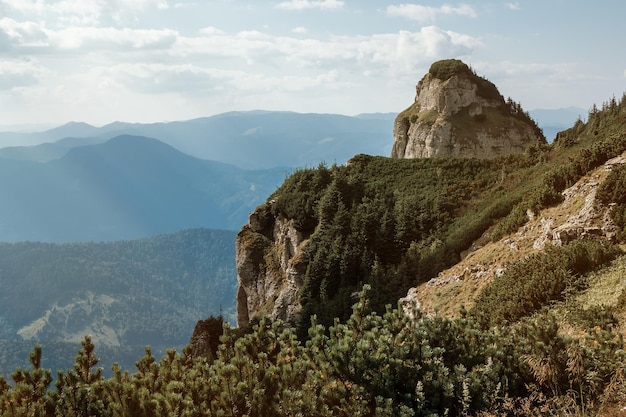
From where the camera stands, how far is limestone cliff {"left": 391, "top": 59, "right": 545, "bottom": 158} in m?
73.7

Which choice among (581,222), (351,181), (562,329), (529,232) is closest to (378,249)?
(351,181)

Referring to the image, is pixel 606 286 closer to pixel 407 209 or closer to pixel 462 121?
pixel 407 209

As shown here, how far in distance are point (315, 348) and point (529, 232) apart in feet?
56.1

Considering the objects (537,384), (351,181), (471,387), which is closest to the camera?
(471,387)

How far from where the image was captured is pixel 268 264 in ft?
172

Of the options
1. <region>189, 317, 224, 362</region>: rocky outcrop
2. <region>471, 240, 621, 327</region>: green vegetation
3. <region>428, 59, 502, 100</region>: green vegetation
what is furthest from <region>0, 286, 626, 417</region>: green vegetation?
<region>428, 59, 502, 100</region>: green vegetation

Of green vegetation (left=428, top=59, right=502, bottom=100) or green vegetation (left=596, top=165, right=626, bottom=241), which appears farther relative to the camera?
green vegetation (left=428, top=59, right=502, bottom=100)

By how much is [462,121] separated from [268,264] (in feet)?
143

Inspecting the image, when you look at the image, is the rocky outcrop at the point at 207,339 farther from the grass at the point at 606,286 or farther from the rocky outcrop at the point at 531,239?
the grass at the point at 606,286

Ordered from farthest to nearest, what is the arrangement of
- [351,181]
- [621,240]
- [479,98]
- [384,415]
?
[479,98] < [351,181] < [621,240] < [384,415]

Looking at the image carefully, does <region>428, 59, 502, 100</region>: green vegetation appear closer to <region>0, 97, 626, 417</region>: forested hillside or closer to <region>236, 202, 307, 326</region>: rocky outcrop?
<region>236, 202, 307, 326</region>: rocky outcrop

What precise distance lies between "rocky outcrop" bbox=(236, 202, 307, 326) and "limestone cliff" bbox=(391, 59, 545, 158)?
34093 millimetres

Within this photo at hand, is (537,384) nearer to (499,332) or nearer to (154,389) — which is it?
(499,332)

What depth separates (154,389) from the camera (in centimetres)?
Result: 1175
